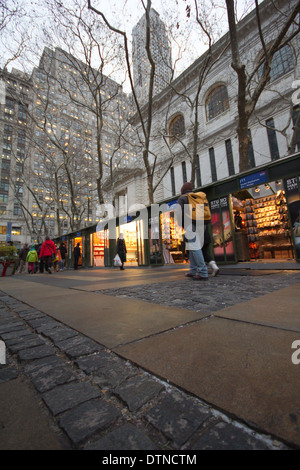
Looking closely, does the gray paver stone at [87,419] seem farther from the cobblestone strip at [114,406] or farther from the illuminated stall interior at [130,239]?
the illuminated stall interior at [130,239]

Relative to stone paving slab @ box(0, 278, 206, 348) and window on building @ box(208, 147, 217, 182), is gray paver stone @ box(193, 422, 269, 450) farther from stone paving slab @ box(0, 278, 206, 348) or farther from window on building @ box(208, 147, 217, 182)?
window on building @ box(208, 147, 217, 182)

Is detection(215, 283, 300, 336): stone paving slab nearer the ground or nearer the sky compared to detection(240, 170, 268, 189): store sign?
nearer the ground

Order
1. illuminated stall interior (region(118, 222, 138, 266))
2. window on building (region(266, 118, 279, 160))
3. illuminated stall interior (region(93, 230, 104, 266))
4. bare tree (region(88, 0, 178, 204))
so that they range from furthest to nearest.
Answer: window on building (region(266, 118, 279, 160)), illuminated stall interior (region(93, 230, 104, 266)), illuminated stall interior (region(118, 222, 138, 266)), bare tree (region(88, 0, 178, 204))

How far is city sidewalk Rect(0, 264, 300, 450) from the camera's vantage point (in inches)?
27.4

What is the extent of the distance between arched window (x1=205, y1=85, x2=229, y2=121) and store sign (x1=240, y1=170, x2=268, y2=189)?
54.5ft

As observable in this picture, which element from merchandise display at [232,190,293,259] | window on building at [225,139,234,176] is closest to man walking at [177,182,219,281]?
merchandise display at [232,190,293,259]

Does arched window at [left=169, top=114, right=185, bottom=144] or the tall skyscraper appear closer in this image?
the tall skyscraper

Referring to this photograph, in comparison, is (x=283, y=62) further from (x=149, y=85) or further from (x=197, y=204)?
(x=197, y=204)

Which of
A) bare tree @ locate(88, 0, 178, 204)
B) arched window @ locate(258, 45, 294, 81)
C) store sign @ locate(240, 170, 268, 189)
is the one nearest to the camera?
store sign @ locate(240, 170, 268, 189)

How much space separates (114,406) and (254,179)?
8.72 metres

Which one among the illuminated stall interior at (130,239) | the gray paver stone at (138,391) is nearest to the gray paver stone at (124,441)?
the gray paver stone at (138,391)

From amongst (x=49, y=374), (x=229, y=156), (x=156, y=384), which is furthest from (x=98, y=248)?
(x=156, y=384)

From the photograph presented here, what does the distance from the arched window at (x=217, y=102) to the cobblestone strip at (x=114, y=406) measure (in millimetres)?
24925

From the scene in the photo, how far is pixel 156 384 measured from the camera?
39.1 inches
